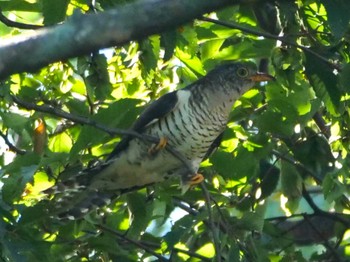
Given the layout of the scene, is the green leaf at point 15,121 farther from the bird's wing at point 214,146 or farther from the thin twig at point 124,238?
the bird's wing at point 214,146

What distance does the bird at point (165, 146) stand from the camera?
461 cm

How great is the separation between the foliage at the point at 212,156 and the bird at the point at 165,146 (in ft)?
0.26

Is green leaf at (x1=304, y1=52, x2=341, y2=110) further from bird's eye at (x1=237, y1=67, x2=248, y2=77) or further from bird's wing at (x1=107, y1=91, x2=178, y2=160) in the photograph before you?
bird's eye at (x1=237, y1=67, x2=248, y2=77)

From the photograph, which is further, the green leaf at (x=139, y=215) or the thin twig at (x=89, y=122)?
the green leaf at (x=139, y=215)

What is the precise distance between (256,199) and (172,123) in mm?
611

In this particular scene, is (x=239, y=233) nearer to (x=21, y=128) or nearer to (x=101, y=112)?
(x=101, y=112)

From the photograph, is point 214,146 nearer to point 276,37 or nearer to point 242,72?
point 242,72

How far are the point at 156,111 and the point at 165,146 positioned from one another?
216 mm

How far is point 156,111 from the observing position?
466cm

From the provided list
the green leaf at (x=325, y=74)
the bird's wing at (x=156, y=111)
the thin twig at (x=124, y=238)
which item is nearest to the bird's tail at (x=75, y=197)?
the thin twig at (x=124, y=238)

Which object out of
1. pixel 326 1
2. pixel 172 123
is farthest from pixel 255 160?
pixel 326 1

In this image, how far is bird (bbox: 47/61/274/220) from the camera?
15.1 ft

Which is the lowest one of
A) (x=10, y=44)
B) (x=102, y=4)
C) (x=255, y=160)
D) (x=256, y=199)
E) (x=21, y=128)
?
(x=256, y=199)

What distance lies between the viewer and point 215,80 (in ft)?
16.5
